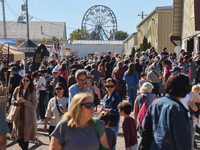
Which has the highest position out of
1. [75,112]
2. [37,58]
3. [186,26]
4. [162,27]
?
[162,27]

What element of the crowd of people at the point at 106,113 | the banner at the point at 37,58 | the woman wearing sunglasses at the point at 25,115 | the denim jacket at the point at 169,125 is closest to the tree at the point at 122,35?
the banner at the point at 37,58

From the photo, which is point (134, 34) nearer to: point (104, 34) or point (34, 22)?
point (104, 34)

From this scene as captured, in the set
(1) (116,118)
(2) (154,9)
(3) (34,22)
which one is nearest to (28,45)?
(2) (154,9)

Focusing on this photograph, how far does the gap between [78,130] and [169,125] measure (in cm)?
86

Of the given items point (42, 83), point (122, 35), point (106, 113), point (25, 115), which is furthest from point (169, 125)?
point (122, 35)

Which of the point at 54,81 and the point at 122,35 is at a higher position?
the point at 122,35

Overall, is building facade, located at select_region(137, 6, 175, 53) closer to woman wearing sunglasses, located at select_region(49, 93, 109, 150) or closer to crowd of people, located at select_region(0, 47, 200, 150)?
crowd of people, located at select_region(0, 47, 200, 150)

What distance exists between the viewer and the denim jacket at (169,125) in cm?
290

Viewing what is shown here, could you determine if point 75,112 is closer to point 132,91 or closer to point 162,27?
point 132,91

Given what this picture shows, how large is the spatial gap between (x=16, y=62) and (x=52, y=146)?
465 inches

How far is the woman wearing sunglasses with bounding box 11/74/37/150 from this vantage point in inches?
239

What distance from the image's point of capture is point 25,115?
20.1 feet

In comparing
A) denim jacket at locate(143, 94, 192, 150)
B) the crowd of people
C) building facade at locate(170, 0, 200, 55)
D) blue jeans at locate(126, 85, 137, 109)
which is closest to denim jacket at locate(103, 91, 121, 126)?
the crowd of people

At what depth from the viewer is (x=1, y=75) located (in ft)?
39.1
